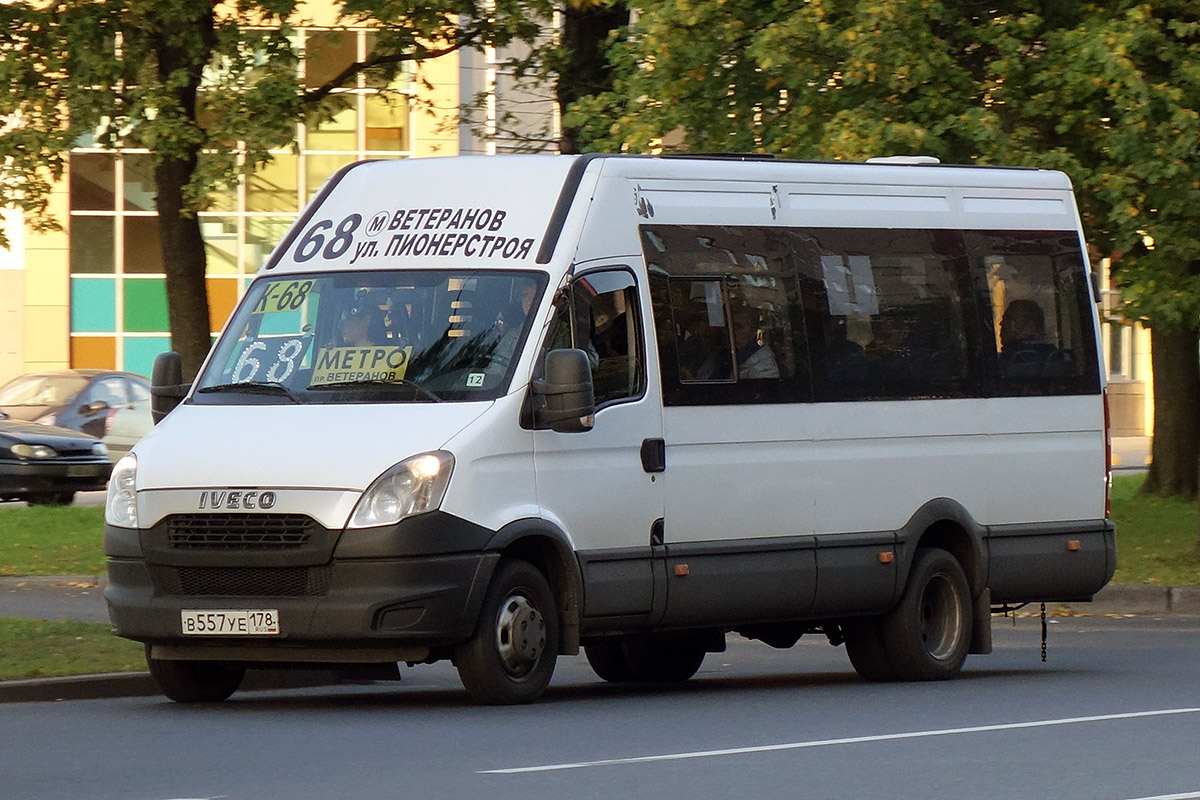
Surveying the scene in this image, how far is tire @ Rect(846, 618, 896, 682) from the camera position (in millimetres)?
13211

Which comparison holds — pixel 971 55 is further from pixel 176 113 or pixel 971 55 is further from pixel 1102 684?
pixel 1102 684

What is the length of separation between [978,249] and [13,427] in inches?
606

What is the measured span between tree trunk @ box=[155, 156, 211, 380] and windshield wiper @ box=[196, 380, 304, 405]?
7.74 meters

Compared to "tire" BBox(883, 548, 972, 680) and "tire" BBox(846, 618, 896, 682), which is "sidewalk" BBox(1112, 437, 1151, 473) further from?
"tire" BBox(846, 618, 896, 682)

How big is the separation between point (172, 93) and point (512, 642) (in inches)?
362

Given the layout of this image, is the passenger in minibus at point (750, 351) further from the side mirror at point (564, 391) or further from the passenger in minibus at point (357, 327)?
the passenger in minibus at point (357, 327)

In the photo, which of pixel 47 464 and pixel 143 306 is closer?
pixel 47 464

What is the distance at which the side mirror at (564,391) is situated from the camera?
10.9 meters

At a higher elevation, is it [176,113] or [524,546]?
[176,113]

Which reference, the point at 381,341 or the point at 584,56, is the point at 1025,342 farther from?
the point at 584,56

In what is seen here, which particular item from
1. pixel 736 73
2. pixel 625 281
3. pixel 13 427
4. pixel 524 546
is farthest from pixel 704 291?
pixel 13 427

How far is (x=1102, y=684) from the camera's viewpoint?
12734mm

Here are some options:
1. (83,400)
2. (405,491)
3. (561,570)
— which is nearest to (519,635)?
(561,570)

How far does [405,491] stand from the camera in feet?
34.6
